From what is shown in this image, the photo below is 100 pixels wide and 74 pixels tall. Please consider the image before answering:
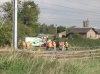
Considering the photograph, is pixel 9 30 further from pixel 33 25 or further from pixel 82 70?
pixel 82 70

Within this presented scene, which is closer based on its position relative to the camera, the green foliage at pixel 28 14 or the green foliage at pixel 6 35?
the green foliage at pixel 6 35

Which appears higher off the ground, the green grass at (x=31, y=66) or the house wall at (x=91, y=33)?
the house wall at (x=91, y=33)

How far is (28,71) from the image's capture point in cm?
1068

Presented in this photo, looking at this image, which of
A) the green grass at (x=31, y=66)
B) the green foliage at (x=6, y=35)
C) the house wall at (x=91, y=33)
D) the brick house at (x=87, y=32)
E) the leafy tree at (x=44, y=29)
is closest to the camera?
the green grass at (x=31, y=66)

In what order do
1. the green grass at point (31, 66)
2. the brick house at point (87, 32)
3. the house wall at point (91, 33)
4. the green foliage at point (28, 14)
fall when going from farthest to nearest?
the house wall at point (91, 33), the brick house at point (87, 32), the green foliage at point (28, 14), the green grass at point (31, 66)

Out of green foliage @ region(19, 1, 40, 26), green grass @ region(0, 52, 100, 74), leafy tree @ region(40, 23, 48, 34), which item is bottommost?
green grass @ region(0, 52, 100, 74)

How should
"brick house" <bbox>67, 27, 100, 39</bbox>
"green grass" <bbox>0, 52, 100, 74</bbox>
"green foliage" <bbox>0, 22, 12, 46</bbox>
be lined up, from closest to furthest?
"green grass" <bbox>0, 52, 100, 74</bbox>, "green foliage" <bbox>0, 22, 12, 46</bbox>, "brick house" <bbox>67, 27, 100, 39</bbox>

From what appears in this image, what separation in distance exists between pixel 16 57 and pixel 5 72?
1513mm

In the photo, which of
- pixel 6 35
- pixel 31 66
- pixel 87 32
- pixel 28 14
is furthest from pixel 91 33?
pixel 31 66

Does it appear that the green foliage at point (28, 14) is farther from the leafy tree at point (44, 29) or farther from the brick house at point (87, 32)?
the leafy tree at point (44, 29)

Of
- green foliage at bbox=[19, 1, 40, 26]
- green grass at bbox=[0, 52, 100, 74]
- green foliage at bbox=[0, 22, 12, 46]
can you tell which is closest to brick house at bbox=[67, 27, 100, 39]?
green foliage at bbox=[19, 1, 40, 26]

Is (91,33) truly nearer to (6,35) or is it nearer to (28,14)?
(28,14)

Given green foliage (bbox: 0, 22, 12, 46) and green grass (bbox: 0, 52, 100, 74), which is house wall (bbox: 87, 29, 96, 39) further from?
green grass (bbox: 0, 52, 100, 74)

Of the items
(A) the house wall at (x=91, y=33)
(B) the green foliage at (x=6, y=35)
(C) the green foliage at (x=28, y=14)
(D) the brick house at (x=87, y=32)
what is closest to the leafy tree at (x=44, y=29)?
(D) the brick house at (x=87, y=32)
